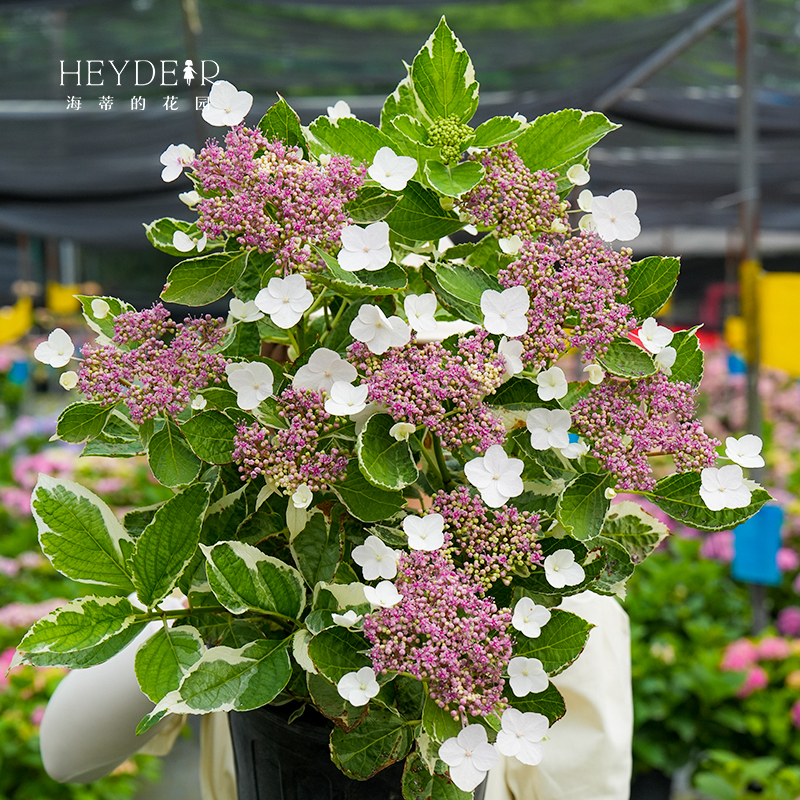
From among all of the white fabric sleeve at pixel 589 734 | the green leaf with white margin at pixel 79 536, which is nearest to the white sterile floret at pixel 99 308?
the green leaf with white margin at pixel 79 536

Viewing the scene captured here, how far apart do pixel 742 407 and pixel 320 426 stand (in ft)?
15.3

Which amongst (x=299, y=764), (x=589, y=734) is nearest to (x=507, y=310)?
(x=299, y=764)

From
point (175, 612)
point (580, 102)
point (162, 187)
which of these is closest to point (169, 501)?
point (175, 612)

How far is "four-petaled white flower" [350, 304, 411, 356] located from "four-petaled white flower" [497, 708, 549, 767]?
211mm

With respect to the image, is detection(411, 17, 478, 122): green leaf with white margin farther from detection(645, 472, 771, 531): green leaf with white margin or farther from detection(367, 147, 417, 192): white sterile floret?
detection(645, 472, 771, 531): green leaf with white margin

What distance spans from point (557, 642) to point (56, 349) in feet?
1.16

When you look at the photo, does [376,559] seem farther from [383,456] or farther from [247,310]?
[247,310]

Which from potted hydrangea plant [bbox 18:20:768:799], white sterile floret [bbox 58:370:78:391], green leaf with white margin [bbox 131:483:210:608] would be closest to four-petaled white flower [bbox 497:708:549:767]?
potted hydrangea plant [bbox 18:20:768:799]

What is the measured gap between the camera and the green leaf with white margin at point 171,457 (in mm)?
515

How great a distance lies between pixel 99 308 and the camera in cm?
53

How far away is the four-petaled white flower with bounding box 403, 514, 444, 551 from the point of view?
0.45m

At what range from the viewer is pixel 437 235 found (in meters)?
0.53

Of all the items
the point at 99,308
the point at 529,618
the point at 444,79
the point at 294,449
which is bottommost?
the point at 529,618

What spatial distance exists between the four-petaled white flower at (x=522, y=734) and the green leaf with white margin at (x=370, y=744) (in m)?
0.07
